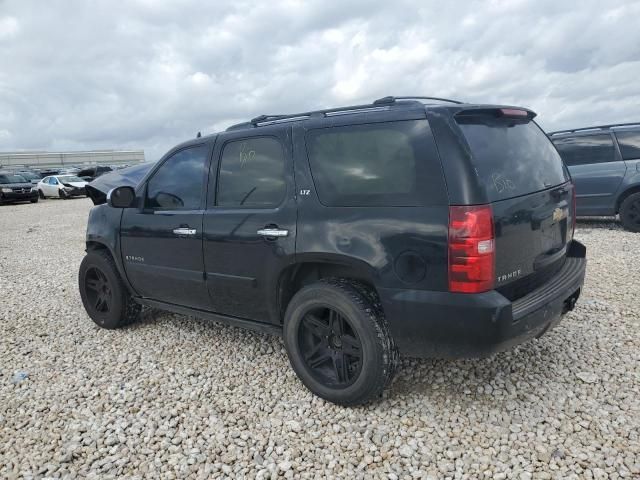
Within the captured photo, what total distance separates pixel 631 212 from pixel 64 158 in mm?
74425

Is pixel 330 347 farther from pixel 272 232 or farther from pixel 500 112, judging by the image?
pixel 500 112

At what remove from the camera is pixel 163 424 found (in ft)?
9.37

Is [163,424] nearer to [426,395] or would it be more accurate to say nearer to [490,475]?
[426,395]

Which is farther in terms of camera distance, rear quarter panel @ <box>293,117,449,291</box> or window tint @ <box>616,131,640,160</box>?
window tint @ <box>616,131,640,160</box>

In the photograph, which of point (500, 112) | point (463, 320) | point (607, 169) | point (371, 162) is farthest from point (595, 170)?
point (463, 320)

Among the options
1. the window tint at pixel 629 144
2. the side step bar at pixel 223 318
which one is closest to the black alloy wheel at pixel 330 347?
the side step bar at pixel 223 318

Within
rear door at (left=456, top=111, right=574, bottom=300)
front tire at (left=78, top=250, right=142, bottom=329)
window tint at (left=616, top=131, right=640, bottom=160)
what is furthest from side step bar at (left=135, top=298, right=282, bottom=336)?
window tint at (left=616, top=131, right=640, bottom=160)

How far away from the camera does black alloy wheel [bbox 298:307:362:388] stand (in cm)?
285

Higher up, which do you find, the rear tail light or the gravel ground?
the rear tail light

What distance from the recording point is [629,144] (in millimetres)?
7887

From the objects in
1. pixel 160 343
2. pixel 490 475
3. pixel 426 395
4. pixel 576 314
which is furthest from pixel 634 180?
pixel 160 343

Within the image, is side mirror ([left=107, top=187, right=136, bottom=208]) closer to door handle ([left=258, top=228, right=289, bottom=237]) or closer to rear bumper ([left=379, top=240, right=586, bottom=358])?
door handle ([left=258, top=228, right=289, bottom=237])

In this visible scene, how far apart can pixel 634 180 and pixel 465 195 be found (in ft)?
22.8

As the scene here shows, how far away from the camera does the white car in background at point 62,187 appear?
24.4 metres
